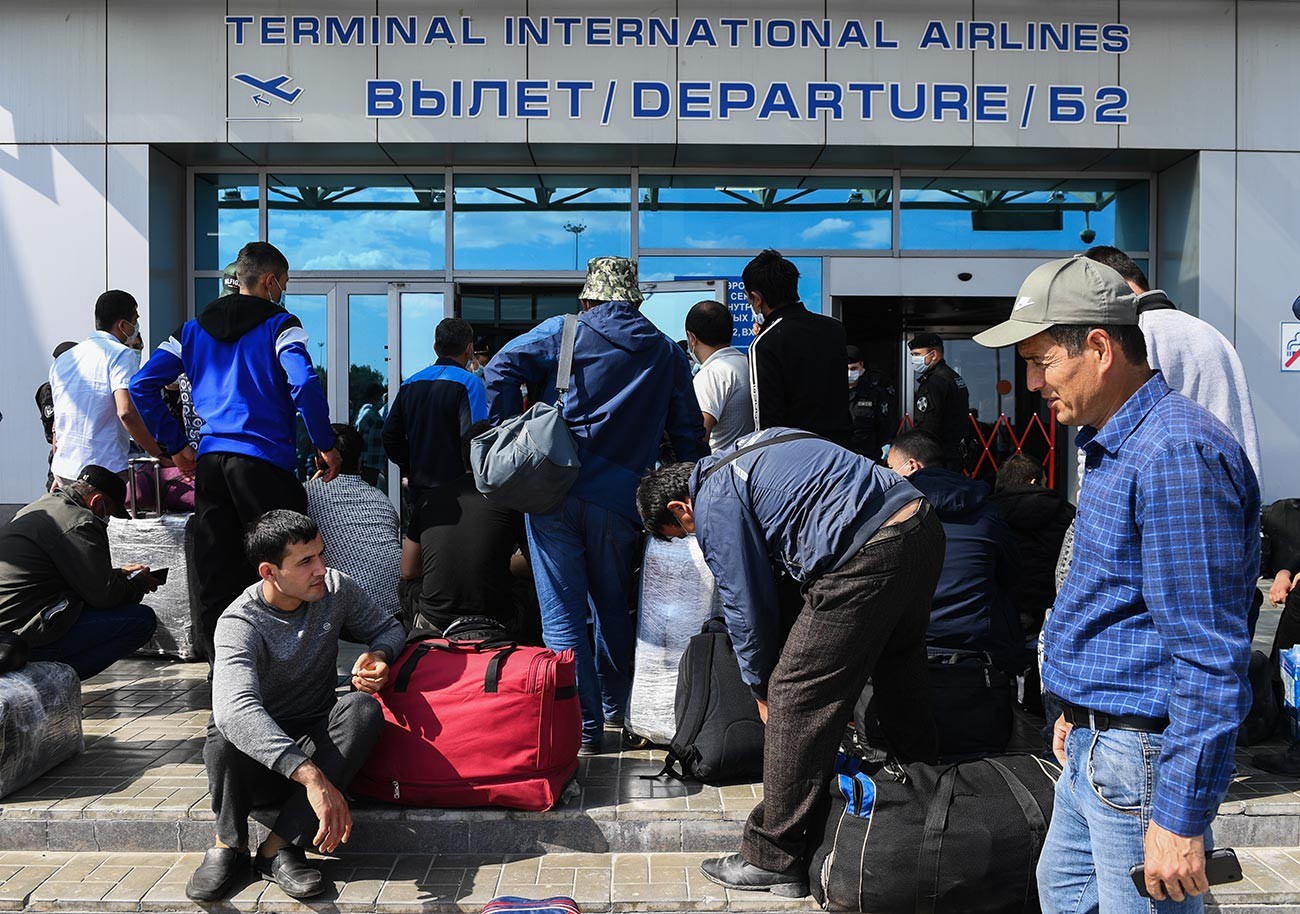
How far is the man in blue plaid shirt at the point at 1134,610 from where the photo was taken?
5.96 feet

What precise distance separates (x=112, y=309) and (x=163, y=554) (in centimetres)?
140

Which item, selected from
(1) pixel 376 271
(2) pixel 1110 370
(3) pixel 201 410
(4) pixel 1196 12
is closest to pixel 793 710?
(2) pixel 1110 370

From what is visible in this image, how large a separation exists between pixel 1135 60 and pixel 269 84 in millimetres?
6812

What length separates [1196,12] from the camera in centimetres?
854

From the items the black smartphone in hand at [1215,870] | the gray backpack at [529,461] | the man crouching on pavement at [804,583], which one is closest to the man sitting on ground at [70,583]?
the gray backpack at [529,461]

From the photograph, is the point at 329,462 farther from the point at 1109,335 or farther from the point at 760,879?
the point at 1109,335

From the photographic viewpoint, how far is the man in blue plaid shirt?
182 centimetres

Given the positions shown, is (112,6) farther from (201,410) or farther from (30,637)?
(30,637)

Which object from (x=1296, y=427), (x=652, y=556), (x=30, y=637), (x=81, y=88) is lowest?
(x=30, y=637)

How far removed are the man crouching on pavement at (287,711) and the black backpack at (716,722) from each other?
43.3 inches

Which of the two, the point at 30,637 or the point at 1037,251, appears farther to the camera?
the point at 1037,251

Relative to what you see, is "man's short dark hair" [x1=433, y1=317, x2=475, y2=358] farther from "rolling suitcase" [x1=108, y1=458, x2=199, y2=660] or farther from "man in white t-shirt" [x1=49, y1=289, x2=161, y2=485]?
"rolling suitcase" [x1=108, y1=458, x2=199, y2=660]

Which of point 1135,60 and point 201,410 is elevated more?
point 1135,60

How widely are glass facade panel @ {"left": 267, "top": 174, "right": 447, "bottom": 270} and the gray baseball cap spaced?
7615mm
